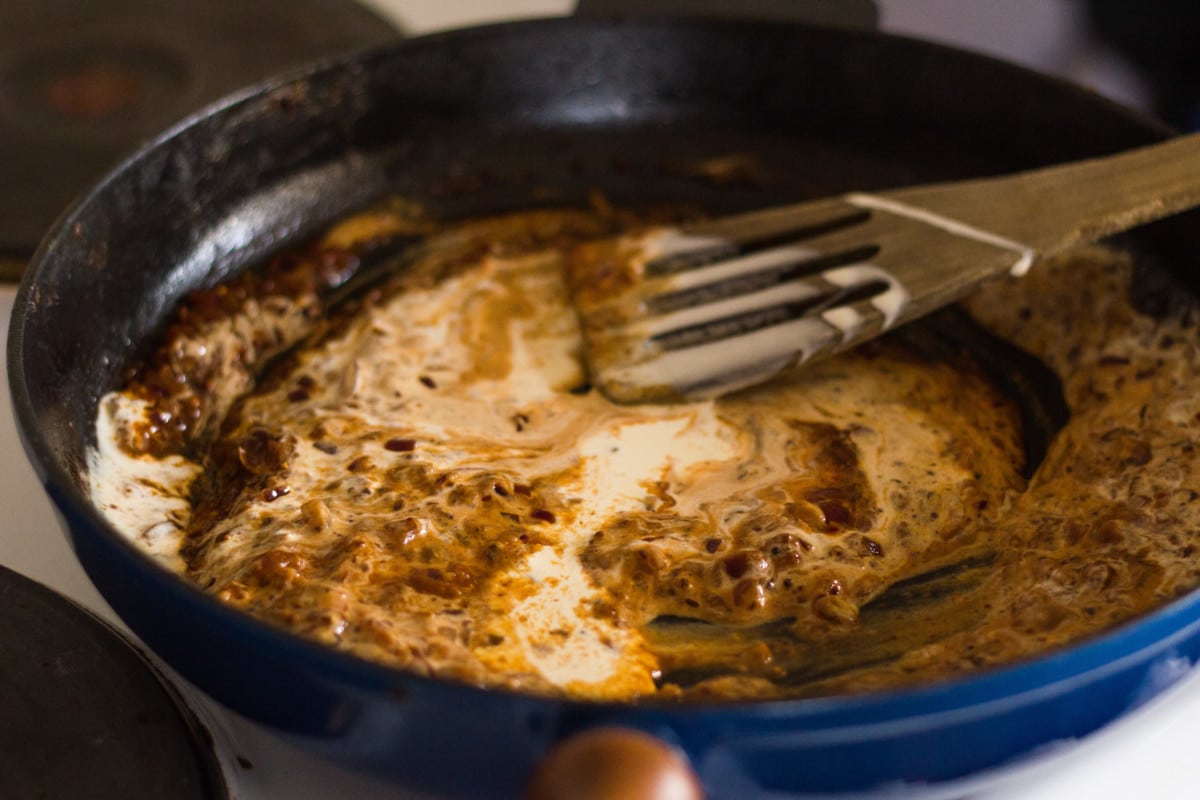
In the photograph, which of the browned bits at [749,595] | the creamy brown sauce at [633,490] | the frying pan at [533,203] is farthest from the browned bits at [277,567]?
the browned bits at [749,595]

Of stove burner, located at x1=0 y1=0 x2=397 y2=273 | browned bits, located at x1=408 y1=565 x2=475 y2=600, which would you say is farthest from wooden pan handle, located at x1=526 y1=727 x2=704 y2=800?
stove burner, located at x1=0 y1=0 x2=397 y2=273

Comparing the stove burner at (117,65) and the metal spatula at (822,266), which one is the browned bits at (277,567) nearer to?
the metal spatula at (822,266)

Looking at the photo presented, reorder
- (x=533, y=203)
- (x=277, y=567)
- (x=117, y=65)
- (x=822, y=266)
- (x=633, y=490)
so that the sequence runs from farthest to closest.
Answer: (x=117, y=65), (x=533, y=203), (x=822, y=266), (x=633, y=490), (x=277, y=567)

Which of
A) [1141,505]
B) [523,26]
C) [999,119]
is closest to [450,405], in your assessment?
[523,26]

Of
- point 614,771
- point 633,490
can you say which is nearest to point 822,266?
point 633,490

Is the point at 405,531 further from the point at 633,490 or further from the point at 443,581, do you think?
the point at 633,490

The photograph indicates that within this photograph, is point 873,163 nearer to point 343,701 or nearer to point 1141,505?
point 1141,505
